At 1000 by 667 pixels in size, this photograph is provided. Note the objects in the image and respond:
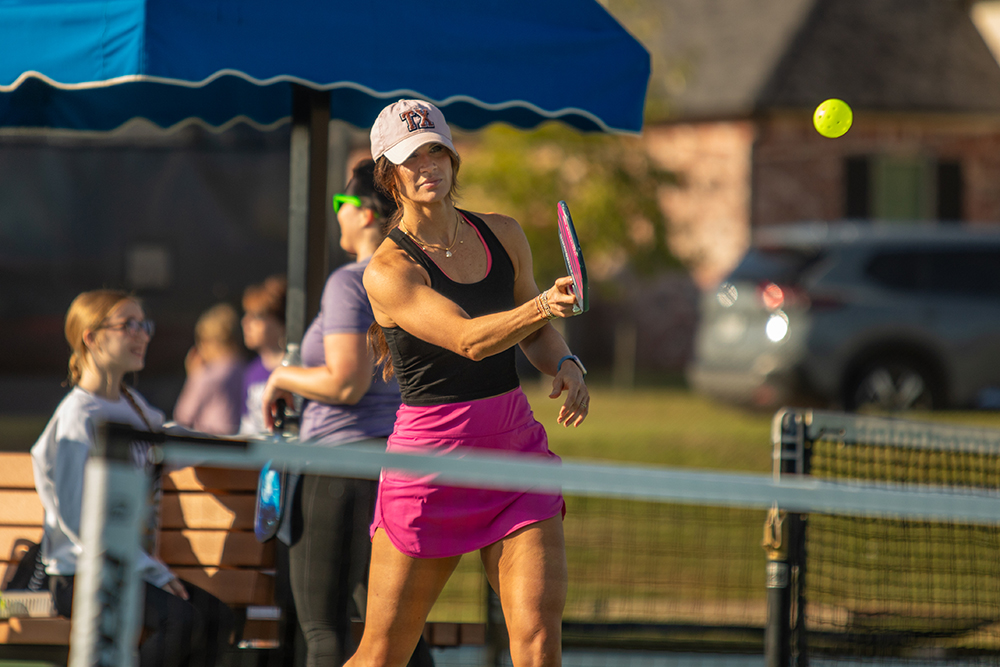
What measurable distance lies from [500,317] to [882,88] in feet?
66.3

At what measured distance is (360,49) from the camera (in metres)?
4.04

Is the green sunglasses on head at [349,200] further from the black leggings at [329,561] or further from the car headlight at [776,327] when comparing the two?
the car headlight at [776,327]

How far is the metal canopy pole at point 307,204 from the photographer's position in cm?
440

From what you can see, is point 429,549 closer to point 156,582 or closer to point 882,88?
point 156,582

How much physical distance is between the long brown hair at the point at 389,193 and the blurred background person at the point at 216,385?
3.14m

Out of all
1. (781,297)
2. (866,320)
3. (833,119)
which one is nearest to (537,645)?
(833,119)

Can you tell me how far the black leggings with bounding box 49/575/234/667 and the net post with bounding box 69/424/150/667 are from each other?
1547 mm

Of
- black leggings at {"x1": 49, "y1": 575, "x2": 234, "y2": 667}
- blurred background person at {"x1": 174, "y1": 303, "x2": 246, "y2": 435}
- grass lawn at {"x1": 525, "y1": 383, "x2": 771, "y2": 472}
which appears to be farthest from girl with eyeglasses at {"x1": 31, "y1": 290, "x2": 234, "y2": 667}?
grass lawn at {"x1": 525, "y1": 383, "x2": 771, "y2": 472}

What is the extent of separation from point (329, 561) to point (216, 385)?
3063 mm

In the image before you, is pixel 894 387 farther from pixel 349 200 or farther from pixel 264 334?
pixel 349 200

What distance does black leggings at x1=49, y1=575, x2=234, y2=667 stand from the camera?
11.4ft

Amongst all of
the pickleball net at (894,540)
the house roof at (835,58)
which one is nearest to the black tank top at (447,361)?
the pickleball net at (894,540)

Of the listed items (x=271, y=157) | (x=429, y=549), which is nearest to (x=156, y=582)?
(x=429, y=549)

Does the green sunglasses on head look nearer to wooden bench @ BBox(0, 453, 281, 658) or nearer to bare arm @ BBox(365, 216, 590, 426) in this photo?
bare arm @ BBox(365, 216, 590, 426)
